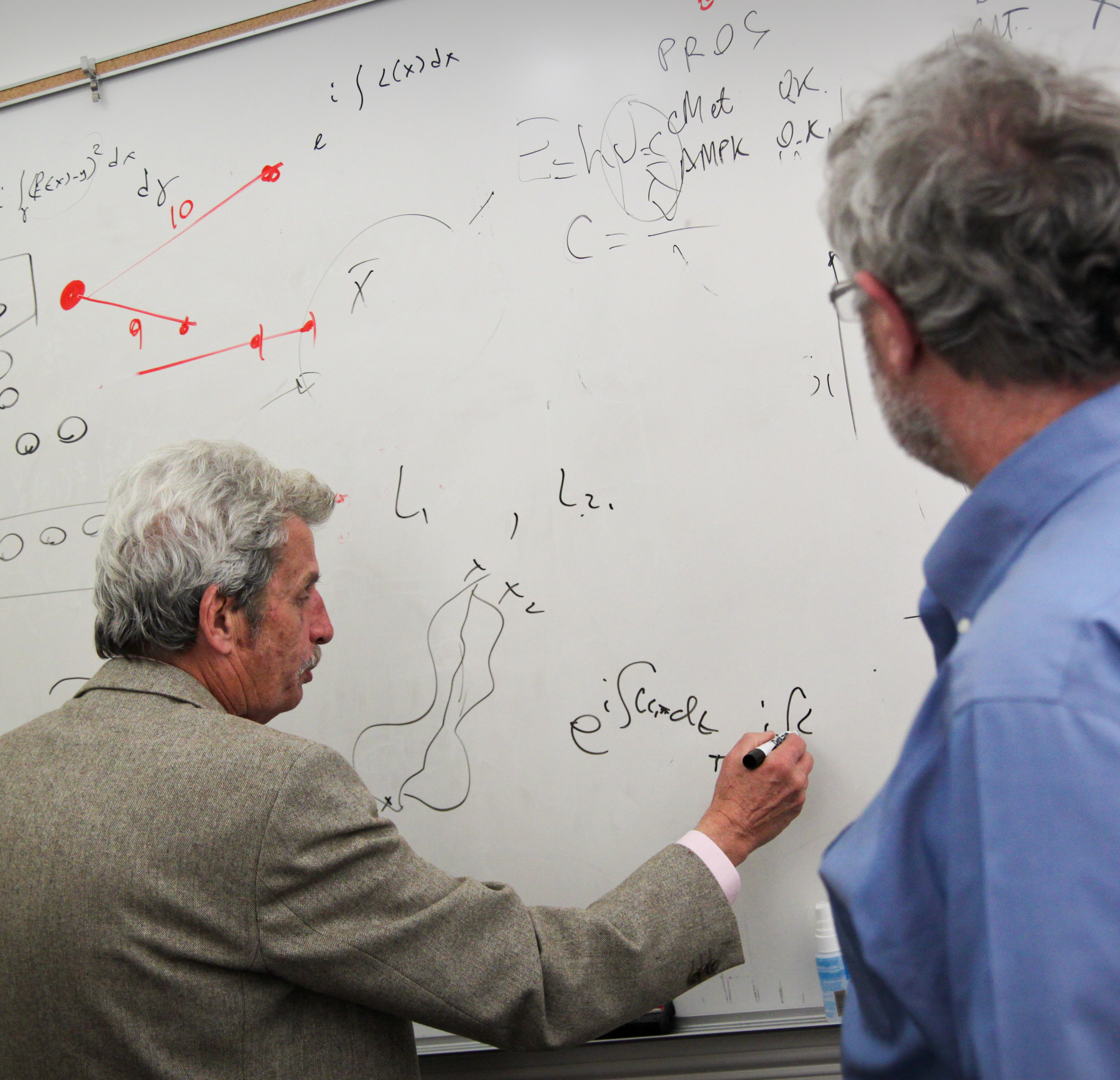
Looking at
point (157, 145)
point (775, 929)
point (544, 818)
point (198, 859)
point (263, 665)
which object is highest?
point (157, 145)

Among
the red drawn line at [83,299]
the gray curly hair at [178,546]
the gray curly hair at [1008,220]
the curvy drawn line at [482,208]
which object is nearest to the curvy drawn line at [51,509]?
the red drawn line at [83,299]

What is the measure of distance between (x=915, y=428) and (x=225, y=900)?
752 millimetres

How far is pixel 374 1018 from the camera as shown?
1.05m

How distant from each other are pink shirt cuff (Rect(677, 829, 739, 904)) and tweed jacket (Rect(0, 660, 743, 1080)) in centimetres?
15

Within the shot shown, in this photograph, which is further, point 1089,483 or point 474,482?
point 474,482

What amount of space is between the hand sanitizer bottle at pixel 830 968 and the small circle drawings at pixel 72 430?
132 centimetres

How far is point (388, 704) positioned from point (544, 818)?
0.28 meters

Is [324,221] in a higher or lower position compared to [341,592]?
higher

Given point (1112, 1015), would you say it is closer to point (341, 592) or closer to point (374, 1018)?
point (374, 1018)

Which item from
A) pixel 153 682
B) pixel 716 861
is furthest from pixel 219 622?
pixel 716 861

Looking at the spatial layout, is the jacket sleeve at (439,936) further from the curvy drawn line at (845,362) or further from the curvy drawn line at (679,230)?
the curvy drawn line at (679,230)

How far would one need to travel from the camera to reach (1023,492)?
564 millimetres

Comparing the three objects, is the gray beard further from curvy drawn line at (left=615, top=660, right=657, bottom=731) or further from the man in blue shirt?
curvy drawn line at (left=615, top=660, right=657, bottom=731)

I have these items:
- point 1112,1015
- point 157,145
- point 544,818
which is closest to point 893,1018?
point 1112,1015
